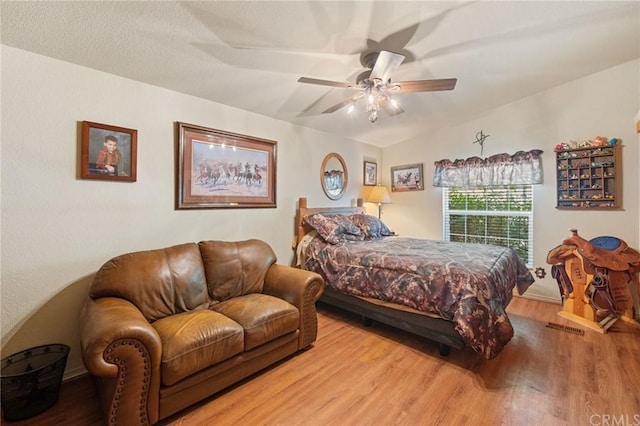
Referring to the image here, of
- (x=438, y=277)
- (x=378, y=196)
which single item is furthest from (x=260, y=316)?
(x=378, y=196)

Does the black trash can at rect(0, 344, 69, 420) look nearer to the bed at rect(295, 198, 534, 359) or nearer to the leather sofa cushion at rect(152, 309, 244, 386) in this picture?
the leather sofa cushion at rect(152, 309, 244, 386)

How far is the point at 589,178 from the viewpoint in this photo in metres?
3.17

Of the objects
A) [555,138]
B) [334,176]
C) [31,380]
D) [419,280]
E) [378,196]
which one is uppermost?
[555,138]

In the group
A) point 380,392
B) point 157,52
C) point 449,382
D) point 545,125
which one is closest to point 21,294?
point 157,52

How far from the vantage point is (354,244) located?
3209mm

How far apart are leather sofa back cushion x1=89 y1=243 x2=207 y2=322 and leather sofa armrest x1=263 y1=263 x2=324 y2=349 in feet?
2.10

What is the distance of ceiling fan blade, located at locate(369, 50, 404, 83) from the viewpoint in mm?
1888

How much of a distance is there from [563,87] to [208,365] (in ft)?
15.8

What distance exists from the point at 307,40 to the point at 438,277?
2.15m

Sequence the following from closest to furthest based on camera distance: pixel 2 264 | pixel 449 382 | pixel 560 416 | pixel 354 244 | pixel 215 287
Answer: pixel 560 416, pixel 2 264, pixel 449 382, pixel 215 287, pixel 354 244

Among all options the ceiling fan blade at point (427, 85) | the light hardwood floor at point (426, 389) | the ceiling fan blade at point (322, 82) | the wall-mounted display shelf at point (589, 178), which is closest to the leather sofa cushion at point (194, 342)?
the light hardwood floor at point (426, 389)

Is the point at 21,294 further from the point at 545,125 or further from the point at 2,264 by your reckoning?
the point at 545,125

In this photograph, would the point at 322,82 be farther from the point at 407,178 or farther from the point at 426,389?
the point at 407,178

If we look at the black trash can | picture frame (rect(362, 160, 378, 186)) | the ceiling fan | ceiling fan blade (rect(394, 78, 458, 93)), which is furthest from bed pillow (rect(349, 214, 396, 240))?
the black trash can
